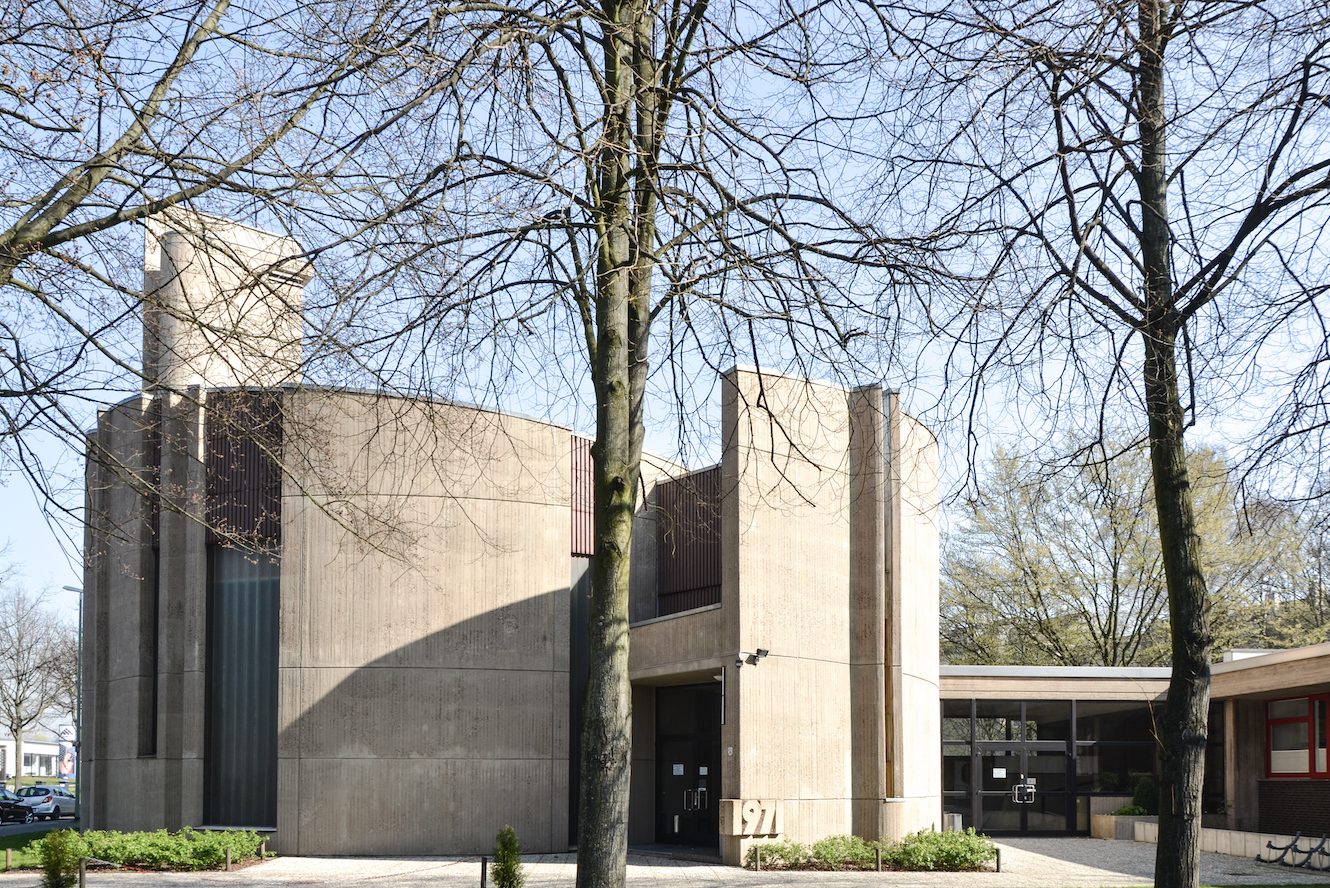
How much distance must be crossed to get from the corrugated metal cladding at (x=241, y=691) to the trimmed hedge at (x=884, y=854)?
899 centimetres

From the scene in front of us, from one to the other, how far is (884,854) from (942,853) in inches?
37.7

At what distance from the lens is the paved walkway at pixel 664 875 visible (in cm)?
1873

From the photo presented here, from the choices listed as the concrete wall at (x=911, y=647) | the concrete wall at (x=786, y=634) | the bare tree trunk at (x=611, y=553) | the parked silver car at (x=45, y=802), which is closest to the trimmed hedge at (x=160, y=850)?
the concrete wall at (x=786, y=634)

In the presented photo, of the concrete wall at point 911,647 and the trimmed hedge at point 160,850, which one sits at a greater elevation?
the concrete wall at point 911,647

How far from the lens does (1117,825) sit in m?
31.1

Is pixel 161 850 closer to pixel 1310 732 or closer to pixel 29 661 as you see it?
pixel 1310 732

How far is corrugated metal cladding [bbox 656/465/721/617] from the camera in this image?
25.9 metres

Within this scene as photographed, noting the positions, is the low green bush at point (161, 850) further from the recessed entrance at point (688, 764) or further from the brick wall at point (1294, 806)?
the brick wall at point (1294, 806)

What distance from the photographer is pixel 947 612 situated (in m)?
42.9

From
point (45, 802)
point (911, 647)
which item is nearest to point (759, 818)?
point (911, 647)

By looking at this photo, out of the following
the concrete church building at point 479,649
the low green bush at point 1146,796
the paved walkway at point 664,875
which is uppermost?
the concrete church building at point 479,649

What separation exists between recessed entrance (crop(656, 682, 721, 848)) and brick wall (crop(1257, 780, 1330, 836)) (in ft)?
40.9

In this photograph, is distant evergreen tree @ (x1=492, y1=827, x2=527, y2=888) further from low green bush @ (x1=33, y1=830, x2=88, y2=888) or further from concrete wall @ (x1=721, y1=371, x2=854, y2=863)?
concrete wall @ (x1=721, y1=371, x2=854, y2=863)

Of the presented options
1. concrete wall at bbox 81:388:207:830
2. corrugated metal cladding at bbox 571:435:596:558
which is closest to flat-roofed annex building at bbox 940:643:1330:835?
corrugated metal cladding at bbox 571:435:596:558
